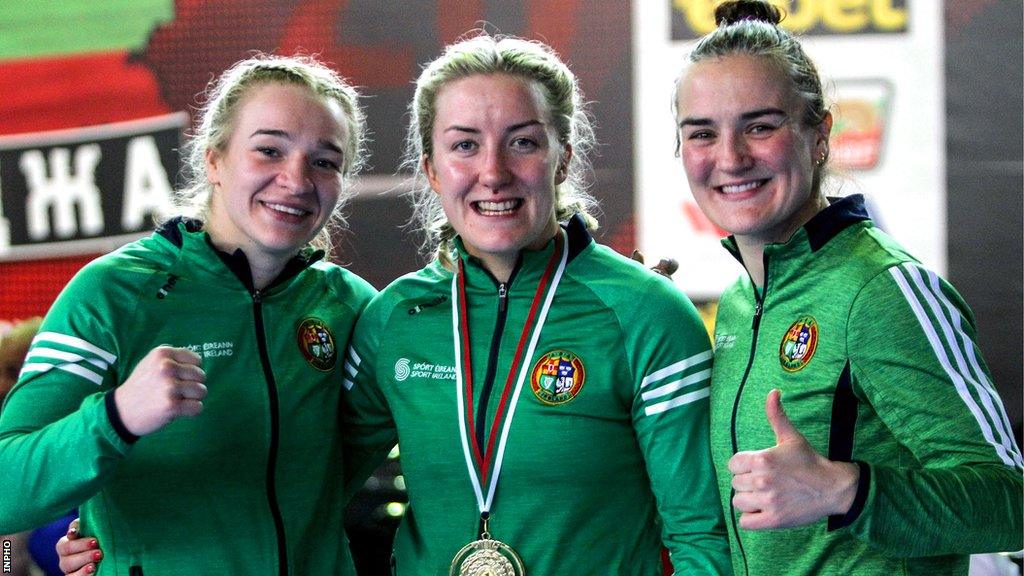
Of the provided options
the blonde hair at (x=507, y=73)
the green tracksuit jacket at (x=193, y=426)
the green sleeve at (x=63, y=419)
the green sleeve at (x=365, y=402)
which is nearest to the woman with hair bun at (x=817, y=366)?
the blonde hair at (x=507, y=73)

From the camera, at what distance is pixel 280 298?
2152mm

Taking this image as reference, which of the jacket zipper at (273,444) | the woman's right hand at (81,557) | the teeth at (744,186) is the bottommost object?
the woman's right hand at (81,557)

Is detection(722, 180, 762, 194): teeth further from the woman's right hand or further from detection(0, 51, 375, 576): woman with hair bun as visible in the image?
the woman's right hand

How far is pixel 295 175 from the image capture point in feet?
6.84

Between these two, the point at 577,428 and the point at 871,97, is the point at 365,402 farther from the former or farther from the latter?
the point at 871,97

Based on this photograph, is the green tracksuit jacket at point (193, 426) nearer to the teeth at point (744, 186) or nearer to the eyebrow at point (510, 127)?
the eyebrow at point (510, 127)

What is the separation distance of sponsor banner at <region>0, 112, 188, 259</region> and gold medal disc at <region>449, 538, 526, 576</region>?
2.99 meters

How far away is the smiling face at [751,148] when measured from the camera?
6.28ft

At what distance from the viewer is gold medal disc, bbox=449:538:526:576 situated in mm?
1886

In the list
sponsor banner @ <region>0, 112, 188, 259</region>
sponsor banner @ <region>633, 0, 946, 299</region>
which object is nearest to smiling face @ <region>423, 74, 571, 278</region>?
Answer: sponsor banner @ <region>633, 0, 946, 299</region>

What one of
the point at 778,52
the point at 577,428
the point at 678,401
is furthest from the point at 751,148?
the point at 577,428

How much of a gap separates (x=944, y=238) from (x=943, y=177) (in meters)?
0.21

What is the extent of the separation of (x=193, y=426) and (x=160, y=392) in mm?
295

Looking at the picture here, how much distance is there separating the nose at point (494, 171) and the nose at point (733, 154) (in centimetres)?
36
